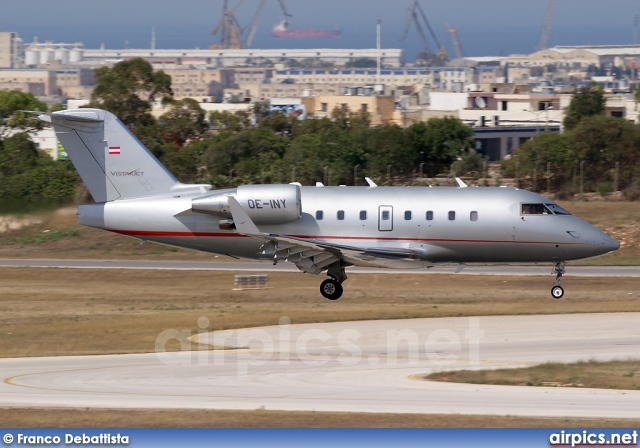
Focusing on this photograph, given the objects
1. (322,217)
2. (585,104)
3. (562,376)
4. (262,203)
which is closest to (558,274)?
(562,376)

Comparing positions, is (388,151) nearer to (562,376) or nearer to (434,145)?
(434,145)

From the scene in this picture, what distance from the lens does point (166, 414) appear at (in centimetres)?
2694

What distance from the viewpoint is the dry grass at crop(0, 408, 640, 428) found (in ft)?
84.6

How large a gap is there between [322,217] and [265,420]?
12628 mm

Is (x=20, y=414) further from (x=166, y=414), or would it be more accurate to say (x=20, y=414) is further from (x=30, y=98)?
(x=30, y=98)

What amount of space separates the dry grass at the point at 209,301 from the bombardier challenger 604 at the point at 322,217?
12.5ft

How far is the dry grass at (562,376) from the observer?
1191 inches

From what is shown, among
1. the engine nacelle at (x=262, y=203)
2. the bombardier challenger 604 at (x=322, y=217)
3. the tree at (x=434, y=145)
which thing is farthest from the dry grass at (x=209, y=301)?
the tree at (x=434, y=145)

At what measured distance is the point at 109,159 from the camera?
3812cm

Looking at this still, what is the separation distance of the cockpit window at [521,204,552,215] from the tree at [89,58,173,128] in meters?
65.0

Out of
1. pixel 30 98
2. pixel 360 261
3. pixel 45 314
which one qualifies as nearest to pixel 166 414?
pixel 360 261

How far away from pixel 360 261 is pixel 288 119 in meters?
76.1

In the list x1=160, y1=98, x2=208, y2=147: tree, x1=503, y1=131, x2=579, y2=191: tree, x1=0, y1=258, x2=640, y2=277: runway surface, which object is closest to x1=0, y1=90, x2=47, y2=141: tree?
x1=160, y1=98, x2=208, y2=147: tree

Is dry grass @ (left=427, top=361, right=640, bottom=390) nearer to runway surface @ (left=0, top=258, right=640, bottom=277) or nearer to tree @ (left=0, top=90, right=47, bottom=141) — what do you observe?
runway surface @ (left=0, top=258, right=640, bottom=277)
